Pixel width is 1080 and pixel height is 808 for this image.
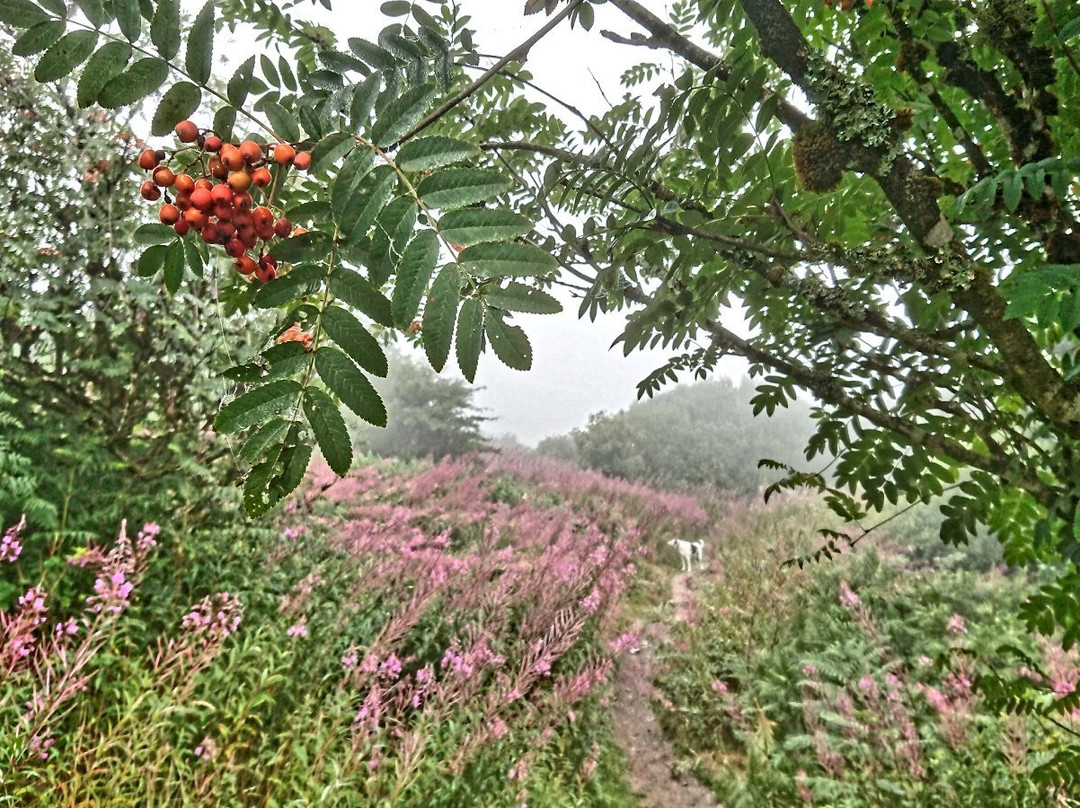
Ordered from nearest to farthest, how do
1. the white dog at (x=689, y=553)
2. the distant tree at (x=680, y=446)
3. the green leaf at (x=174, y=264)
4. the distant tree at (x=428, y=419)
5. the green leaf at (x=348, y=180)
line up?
the green leaf at (x=348, y=180), the green leaf at (x=174, y=264), the white dog at (x=689, y=553), the distant tree at (x=428, y=419), the distant tree at (x=680, y=446)

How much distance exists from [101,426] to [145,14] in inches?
127

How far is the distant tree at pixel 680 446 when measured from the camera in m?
14.5

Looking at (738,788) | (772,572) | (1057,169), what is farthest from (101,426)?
(772,572)

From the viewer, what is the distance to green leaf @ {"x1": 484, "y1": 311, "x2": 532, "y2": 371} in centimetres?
62

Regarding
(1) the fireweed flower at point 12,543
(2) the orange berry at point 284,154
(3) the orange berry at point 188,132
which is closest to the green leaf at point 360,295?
(2) the orange berry at point 284,154

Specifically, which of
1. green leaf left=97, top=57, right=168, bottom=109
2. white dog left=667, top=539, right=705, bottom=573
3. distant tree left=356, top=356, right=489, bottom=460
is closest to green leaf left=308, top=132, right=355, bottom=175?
green leaf left=97, top=57, right=168, bottom=109

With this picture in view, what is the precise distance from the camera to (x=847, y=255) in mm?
1015

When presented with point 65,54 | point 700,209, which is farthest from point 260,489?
point 700,209

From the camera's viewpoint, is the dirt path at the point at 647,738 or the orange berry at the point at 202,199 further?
the dirt path at the point at 647,738

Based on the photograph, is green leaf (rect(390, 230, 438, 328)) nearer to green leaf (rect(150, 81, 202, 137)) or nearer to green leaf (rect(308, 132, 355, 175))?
green leaf (rect(308, 132, 355, 175))

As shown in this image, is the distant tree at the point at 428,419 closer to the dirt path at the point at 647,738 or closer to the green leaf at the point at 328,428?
the dirt path at the point at 647,738

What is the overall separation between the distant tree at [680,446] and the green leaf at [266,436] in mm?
12400

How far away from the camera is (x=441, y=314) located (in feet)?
1.93

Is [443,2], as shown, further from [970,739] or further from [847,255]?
[970,739]
